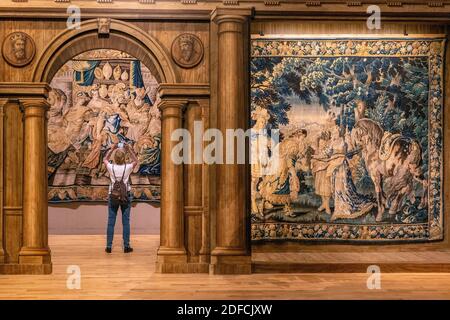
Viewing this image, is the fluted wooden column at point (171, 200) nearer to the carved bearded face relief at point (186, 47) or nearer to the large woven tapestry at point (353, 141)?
the carved bearded face relief at point (186, 47)

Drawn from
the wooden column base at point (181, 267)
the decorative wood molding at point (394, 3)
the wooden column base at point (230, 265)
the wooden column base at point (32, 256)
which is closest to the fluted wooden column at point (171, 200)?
the wooden column base at point (181, 267)

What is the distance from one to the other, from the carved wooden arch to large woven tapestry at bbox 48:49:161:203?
4980 mm

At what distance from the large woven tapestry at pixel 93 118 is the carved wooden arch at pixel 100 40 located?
16.3 ft

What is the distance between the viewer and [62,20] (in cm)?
843

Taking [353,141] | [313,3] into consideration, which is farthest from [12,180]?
[353,141]

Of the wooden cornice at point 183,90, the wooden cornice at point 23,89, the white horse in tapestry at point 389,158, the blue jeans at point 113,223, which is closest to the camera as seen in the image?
the wooden cornice at point 23,89

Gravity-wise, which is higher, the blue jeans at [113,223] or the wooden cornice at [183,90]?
the wooden cornice at [183,90]

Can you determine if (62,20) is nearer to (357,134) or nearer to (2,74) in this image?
(2,74)

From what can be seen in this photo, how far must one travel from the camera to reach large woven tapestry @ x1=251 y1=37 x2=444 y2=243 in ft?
31.8

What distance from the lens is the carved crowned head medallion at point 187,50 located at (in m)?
8.45

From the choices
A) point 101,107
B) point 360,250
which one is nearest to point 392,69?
point 360,250

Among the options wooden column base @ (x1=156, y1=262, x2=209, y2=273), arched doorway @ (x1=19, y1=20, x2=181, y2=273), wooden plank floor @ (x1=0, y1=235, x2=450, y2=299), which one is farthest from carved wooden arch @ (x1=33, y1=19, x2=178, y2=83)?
wooden plank floor @ (x1=0, y1=235, x2=450, y2=299)

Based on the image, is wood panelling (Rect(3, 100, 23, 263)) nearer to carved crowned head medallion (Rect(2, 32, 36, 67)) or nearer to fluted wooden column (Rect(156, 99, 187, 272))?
carved crowned head medallion (Rect(2, 32, 36, 67))

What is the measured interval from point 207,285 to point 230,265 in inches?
32.8
